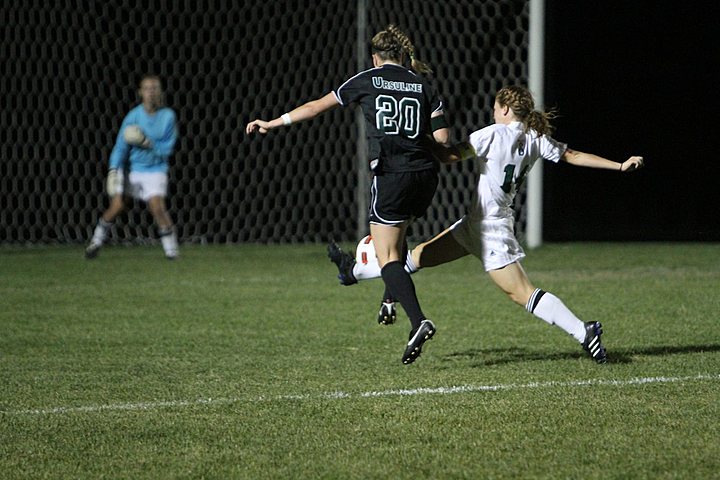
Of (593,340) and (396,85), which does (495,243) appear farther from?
(396,85)

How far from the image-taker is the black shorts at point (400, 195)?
6238mm

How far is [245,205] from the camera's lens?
15.9 m

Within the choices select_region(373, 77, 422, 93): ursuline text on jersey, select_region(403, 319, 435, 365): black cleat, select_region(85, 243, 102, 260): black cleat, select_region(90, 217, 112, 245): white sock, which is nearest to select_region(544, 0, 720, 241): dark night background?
select_region(90, 217, 112, 245): white sock

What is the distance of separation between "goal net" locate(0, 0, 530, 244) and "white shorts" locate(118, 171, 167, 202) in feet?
6.38

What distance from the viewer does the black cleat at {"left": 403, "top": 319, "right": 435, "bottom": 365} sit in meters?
5.83

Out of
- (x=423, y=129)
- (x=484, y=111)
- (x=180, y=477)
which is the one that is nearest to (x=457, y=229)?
(x=423, y=129)

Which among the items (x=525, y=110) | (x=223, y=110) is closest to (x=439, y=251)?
(x=525, y=110)

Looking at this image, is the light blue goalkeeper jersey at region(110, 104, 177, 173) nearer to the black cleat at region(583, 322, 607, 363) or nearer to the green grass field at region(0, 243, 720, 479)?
the green grass field at region(0, 243, 720, 479)

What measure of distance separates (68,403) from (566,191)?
1182 centimetres

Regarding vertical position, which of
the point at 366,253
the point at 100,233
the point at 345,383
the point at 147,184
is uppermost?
the point at 366,253

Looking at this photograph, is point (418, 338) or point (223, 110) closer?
point (418, 338)

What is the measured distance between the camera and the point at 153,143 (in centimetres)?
1287

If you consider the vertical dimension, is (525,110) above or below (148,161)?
above

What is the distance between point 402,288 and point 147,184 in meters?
7.29
